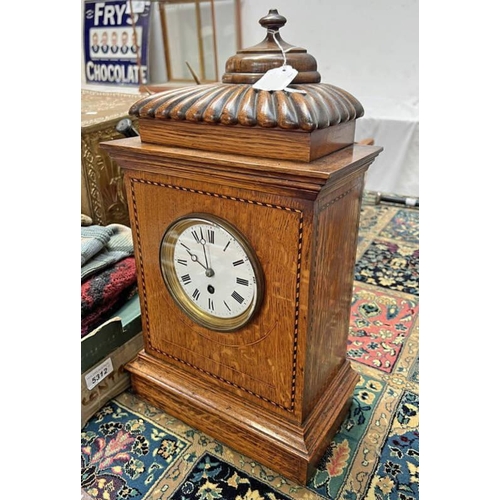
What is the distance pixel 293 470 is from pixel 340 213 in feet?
1.87

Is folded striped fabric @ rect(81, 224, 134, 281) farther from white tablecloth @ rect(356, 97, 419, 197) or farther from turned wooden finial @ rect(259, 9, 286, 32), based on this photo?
white tablecloth @ rect(356, 97, 419, 197)

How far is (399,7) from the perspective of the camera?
223 centimetres

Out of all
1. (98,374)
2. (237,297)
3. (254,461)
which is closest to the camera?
(237,297)

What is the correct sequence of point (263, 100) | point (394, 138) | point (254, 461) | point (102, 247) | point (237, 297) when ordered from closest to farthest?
point (263, 100) → point (237, 297) → point (254, 461) → point (102, 247) → point (394, 138)

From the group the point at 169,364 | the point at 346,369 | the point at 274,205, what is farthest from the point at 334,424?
the point at 274,205

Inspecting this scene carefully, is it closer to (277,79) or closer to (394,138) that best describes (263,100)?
(277,79)

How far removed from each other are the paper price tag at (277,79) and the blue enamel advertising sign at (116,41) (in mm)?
2342

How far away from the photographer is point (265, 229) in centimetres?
80

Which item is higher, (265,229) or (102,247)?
(265,229)

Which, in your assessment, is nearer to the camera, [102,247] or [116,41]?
[102,247]

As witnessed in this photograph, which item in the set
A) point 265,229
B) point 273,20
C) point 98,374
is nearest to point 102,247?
point 98,374

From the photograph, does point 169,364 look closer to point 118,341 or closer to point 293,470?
point 118,341

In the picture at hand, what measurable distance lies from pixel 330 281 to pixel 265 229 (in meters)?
0.20

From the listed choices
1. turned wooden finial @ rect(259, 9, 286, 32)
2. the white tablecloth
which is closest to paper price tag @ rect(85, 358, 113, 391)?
turned wooden finial @ rect(259, 9, 286, 32)
